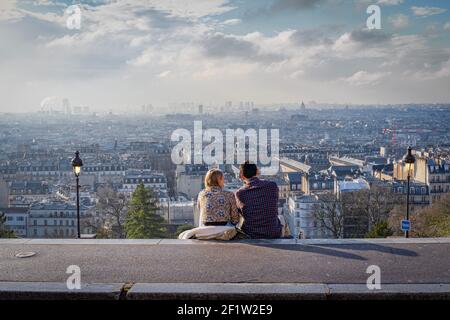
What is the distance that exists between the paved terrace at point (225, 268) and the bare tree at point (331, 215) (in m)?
15.4

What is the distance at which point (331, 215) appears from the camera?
23734mm

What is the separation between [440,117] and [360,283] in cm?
5216

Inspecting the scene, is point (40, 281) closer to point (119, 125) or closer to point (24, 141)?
point (24, 141)

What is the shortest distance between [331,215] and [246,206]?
17644 mm

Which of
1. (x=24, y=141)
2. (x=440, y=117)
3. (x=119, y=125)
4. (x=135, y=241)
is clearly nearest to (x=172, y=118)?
(x=119, y=125)

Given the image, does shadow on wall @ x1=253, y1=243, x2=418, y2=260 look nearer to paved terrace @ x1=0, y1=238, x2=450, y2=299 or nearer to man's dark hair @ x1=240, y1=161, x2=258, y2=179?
paved terrace @ x1=0, y1=238, x2=450, y2=299

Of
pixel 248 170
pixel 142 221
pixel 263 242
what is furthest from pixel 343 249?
pixel 142 221

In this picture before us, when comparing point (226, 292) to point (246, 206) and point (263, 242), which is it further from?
point (246, 206)

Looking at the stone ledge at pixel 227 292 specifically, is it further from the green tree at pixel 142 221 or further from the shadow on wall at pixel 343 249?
the green tree at pixel 142 221

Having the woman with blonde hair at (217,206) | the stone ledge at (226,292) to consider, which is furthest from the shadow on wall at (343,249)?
the stone ledge at (226,292)

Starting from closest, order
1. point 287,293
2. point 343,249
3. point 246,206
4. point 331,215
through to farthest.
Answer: point 287,293
point 343,249
point 246,206
point 331,215

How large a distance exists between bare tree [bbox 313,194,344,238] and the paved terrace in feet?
50.6

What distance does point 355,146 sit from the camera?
241 ft

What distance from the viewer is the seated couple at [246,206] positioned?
21.8ft
